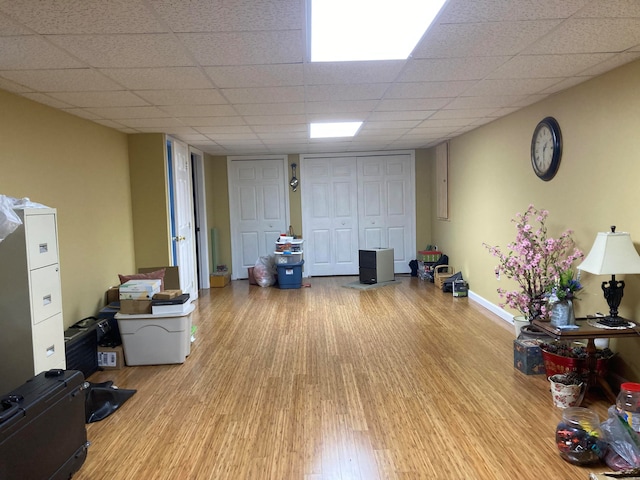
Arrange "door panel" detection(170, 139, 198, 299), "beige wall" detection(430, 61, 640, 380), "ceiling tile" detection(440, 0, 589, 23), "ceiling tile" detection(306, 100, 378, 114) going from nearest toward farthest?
"ceiling tile" detection(440, 0, 589, 23), "beige wall" detection(430, 61, 640, 380), "ceiling tile" detection(306, 100, 378, 114), "door panel" detection(170, 139, 198, 299)

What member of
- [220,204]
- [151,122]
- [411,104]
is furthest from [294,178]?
[411,104]

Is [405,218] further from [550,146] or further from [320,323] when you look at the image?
[550,146]

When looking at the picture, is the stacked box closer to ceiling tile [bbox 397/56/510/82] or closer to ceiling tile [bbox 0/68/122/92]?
ceiling tile [bbox 397/56/510/82]

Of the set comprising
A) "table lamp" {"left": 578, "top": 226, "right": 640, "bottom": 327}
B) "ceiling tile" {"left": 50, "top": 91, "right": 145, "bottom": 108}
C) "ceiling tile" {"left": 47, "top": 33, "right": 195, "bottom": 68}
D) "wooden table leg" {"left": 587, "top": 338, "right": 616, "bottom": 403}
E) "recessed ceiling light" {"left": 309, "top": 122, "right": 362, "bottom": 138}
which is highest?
"recessed ceiling light" {"left": 309, "top": 122, "right": 362, "bottom": 138}

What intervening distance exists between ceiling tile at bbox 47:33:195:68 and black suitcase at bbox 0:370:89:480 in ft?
5.44

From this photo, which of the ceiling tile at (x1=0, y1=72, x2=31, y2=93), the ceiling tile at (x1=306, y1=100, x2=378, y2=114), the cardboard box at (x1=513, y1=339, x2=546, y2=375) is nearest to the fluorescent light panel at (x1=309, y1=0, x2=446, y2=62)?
the ceiling tile at (x1=306, y1=100, x2=378, y2=114)

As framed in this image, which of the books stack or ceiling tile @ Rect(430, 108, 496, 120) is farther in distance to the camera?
ceiling tile @ Rect(430, 108, 496, 120)

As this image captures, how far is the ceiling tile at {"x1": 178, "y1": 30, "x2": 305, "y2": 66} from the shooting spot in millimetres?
2266

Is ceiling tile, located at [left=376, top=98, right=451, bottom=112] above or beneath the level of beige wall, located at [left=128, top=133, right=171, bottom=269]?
above

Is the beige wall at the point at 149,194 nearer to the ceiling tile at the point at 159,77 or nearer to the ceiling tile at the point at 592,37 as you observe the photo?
the ceiling tile at the point at 159,77

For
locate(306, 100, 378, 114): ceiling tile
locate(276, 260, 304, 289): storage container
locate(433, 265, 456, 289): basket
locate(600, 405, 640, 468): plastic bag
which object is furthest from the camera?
locate(276, 260, 304, 289): storage container

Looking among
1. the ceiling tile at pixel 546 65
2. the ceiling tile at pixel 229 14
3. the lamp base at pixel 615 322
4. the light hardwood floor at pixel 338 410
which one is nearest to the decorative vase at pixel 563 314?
the lamp base at pixel 615 322

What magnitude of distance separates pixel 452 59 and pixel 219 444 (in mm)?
2617

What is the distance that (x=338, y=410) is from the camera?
2969mm
